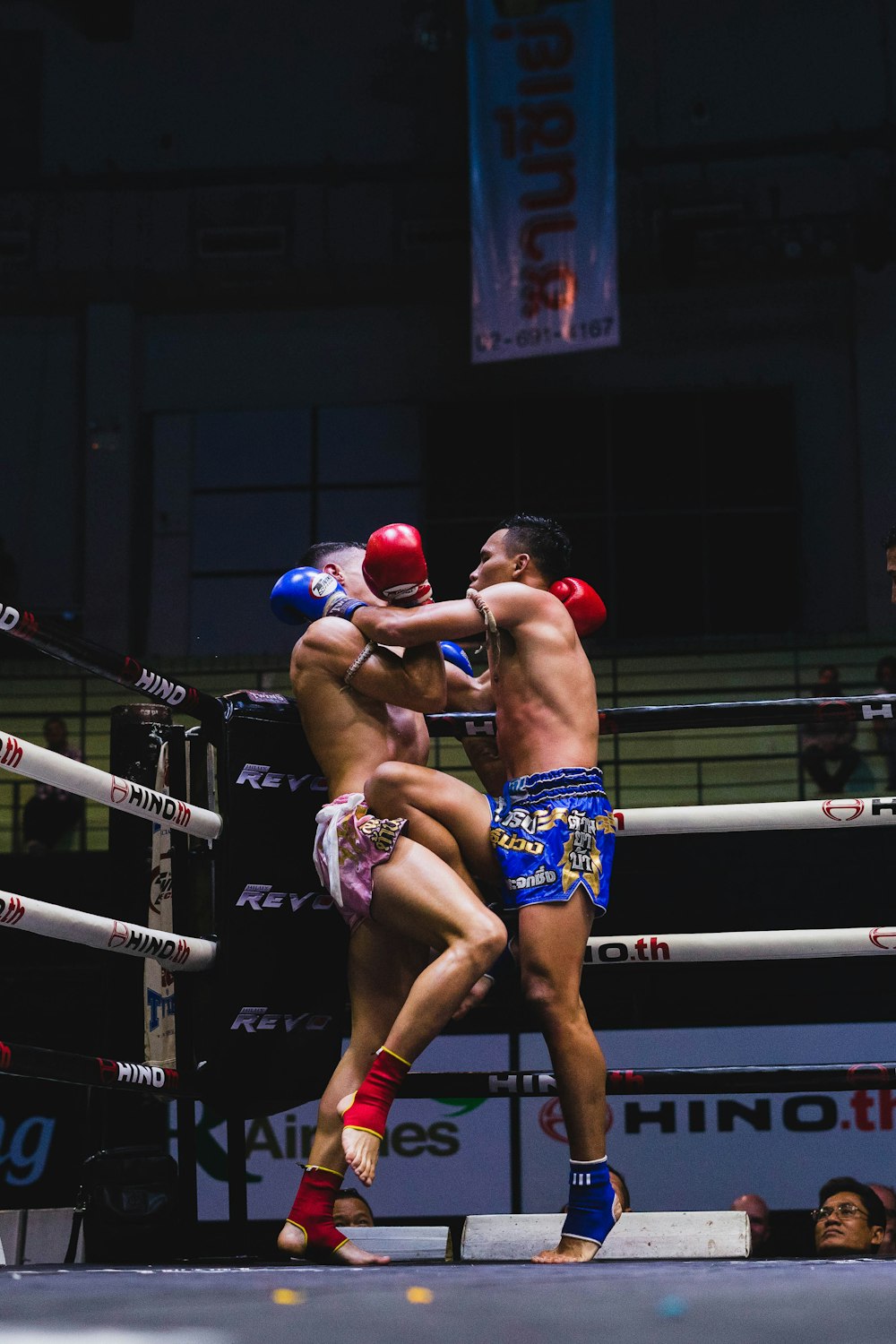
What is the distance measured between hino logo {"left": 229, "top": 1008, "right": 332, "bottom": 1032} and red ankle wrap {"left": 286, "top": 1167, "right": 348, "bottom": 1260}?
30 centimetres

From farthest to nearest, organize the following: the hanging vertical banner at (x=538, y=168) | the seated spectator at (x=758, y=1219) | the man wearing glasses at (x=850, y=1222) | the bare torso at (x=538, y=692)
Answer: the hanging vertical banner at (x=538, y=168) < the seated spectator at (x=758, y=1219) < the man wearing glasses at (x=850, y=1222) < the bare torso at (x=538, y=692)

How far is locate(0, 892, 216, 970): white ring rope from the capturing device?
6.80 ft

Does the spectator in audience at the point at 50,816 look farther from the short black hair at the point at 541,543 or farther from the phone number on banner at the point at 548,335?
the short black hair at the point at 541,543

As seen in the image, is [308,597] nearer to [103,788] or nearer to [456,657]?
[456,657]

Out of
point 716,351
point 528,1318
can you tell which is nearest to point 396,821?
point 528,1318

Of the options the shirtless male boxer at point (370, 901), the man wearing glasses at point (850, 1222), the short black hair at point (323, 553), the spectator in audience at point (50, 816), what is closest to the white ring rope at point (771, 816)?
the shirtless male boxer at point (370, 901)

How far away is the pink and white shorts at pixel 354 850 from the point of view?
264 centimetres

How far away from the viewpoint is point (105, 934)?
7.48 feet

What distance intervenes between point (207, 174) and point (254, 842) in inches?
A: 420

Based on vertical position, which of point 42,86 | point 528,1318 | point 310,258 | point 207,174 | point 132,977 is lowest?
point 528,1318

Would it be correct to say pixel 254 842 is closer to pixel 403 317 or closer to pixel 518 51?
pixel 518 51

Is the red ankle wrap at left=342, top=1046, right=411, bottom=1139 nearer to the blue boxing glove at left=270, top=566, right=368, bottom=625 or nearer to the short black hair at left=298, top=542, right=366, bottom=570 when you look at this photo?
the blue boxing glove at left=270, top=566, right=368, bottom=625

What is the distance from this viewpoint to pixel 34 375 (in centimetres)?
1230

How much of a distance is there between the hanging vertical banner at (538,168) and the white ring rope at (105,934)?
25.5 feet
